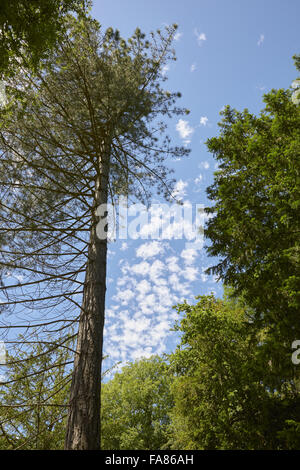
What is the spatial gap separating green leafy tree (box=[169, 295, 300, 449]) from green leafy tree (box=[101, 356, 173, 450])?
29.2 feet

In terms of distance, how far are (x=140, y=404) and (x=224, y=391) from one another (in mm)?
14174

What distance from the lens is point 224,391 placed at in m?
7.51

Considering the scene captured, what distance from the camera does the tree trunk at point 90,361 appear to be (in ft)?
9.95

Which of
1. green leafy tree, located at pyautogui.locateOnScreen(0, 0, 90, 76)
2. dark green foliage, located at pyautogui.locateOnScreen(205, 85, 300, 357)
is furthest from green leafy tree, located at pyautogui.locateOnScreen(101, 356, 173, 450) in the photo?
green leafy tree, located at pyautogui.locateOnScreen(0, 0, 90, 76)

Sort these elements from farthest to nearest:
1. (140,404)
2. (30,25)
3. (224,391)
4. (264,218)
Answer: (140,404) → (224,391) → (264,218) → (30,25)

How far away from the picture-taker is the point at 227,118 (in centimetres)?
780

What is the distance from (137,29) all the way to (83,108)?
7.76ft

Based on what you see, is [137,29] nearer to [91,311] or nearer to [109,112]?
[109,112]

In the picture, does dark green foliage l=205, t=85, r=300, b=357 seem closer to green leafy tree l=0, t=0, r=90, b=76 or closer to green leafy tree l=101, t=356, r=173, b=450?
green leafy tree l=0, t=0, r=90, b=76

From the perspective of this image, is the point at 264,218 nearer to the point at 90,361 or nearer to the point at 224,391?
the point at 90,361

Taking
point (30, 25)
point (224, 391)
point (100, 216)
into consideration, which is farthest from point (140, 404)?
point (30, 25)

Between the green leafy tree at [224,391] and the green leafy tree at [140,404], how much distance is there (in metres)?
8.91

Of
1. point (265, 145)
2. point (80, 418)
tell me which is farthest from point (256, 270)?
point (80, 418)

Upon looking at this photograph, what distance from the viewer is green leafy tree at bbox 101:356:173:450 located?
1744 centimetres
